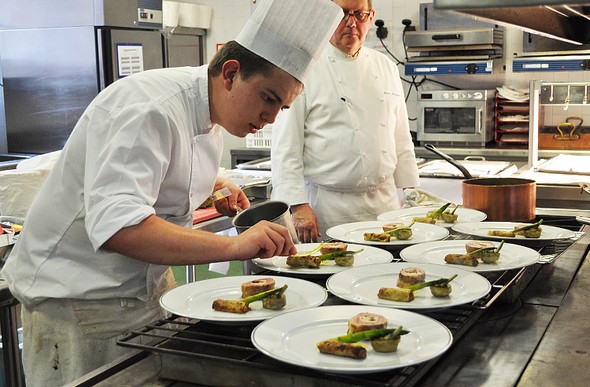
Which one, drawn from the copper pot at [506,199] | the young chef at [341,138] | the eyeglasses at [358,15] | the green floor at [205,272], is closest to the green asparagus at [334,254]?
the copper pot at [506,199]

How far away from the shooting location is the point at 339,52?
128 inches

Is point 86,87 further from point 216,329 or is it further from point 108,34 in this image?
point 216,329

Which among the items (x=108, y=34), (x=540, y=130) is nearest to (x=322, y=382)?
(x=108, y=34)

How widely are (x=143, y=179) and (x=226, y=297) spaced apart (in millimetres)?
318

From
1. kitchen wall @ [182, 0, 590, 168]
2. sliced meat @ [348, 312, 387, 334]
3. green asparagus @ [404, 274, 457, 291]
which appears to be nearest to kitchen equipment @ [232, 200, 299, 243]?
green asparagus @ [404, 274, 457, 291]

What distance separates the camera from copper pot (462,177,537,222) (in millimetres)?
2369

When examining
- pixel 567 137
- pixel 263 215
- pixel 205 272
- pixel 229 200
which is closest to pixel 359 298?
pixel 263 215

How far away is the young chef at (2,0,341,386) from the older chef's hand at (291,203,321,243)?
1005 millimetres

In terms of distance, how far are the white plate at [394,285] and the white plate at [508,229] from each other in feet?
1.35

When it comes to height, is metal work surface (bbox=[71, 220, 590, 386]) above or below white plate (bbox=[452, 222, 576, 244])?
below

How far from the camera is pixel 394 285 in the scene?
5.39 ft

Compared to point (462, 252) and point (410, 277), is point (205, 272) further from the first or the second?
point (410, 277)

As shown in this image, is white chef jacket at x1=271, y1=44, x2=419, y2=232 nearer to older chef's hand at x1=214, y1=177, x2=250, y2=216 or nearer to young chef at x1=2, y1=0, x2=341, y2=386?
older chef's hand at x1=214, y1=177, x2=250, y2=216

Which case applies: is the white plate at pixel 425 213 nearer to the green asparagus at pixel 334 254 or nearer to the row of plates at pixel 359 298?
the row of plates at pixel 359 298
